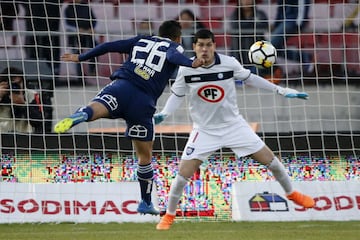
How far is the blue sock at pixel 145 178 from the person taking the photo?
1062 cm

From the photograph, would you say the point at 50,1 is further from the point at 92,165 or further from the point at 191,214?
the point at 191,214

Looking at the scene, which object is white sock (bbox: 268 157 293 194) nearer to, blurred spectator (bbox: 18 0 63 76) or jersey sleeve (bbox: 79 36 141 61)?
jersey sleeve (bbox: 79 36 141 61)

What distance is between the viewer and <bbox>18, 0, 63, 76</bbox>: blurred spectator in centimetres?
1460

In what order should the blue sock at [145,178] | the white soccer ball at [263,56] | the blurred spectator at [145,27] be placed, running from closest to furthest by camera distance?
the blue sock at [145,178] < the white soccer ball at [263,56] < the blurred spectator at [145,27]

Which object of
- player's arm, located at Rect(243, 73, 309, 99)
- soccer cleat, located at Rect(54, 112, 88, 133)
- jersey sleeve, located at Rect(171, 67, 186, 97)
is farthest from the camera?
jersey sleeve, located at Rect(171, 67, 186, 97)

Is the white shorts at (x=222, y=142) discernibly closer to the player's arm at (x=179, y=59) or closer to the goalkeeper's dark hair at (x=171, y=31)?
the goalkeeper's dark hair at (x=171, y=31)

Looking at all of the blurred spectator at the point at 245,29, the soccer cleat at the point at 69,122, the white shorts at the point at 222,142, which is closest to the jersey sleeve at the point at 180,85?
the white shorts at the point at 222,142

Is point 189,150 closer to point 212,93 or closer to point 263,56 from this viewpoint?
point 212,93

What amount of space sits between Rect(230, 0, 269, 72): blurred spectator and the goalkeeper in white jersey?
3.83 m

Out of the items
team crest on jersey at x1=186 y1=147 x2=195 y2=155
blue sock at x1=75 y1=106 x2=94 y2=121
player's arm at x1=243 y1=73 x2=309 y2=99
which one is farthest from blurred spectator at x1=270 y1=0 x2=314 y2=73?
blue sock at x1=75 y1=106 x2=94 y2=121

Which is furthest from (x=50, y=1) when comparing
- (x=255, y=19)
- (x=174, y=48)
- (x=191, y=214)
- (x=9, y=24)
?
(x=174, y=48)

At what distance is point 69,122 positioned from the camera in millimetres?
9219

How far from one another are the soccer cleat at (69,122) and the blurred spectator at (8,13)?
5.57 meters

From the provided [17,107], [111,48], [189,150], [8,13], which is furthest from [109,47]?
[8,13]
